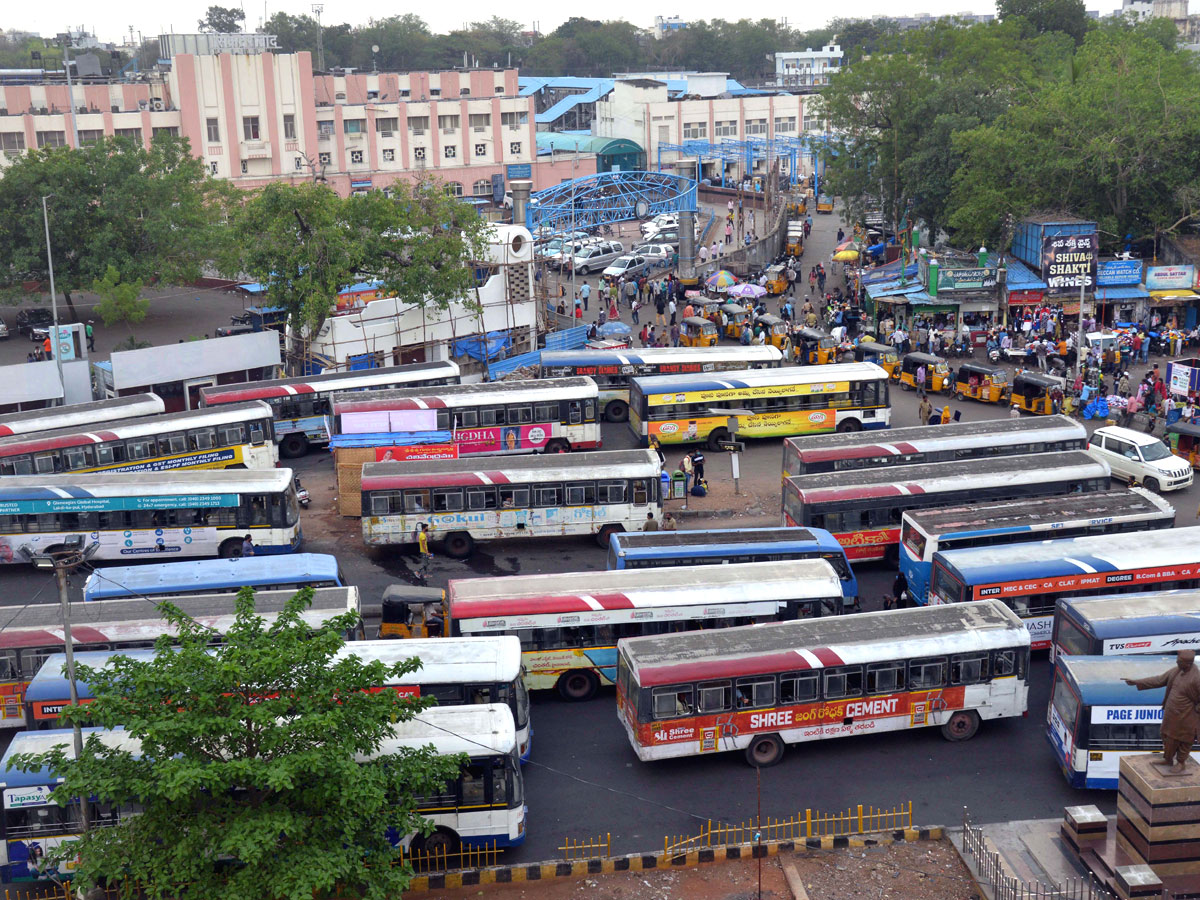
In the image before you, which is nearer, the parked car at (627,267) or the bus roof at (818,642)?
the bus roof at (818,642)

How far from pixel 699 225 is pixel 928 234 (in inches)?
621

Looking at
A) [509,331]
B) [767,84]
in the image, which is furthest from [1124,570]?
[767,84]

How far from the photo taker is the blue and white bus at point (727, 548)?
21.6 meters

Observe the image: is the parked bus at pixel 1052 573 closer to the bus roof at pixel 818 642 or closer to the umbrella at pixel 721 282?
the bus roof at pixel 818 642

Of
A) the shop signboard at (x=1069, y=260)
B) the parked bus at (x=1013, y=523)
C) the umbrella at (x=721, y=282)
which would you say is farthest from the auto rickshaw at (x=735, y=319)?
the parked bus at (x=1013, y=523)

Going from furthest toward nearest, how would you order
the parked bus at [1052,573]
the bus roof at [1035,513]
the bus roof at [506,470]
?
the bus roof at [506,470]
the bus roof at [1035,513]
the parked bus at [1052,573]

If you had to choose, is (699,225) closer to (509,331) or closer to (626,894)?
(509,331)

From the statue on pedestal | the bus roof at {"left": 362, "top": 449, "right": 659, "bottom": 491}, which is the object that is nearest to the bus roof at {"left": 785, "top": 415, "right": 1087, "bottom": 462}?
the bus roof at {"left": 362, "top": 449, "right": 659, "bottom": 491}

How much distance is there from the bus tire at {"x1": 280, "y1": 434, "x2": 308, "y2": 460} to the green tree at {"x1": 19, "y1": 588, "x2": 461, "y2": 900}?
19.9 metres

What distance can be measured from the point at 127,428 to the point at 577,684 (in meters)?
15.0

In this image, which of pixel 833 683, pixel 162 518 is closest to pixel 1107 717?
pixel 833 683

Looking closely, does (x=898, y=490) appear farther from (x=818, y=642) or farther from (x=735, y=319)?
(x=735, y=319)

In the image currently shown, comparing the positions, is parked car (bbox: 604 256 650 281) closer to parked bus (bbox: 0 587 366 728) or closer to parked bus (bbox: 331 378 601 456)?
parked bus (bbox: 331 378 601 456)

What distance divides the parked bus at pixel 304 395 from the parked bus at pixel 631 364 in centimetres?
405
